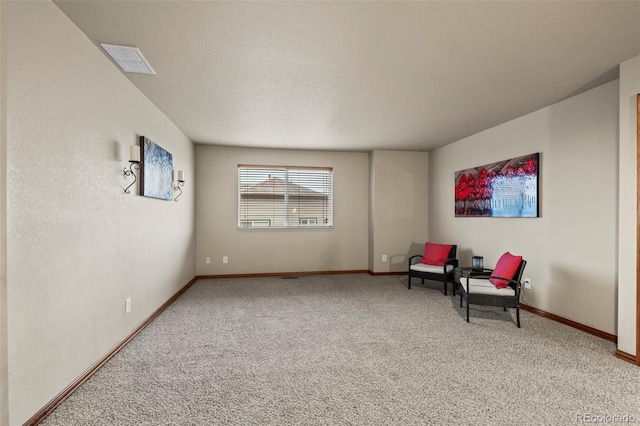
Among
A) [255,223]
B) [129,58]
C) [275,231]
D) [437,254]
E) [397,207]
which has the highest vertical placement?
[129,58]

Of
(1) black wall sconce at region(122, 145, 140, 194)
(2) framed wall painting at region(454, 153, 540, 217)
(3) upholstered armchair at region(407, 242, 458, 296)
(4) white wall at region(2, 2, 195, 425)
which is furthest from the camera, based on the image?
(3) upholstered armchair at region(407, 242, 458, 296)

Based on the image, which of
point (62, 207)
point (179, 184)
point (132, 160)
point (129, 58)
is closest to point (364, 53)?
point (129, 58)

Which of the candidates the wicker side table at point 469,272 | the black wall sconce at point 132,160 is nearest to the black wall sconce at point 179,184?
the black wall sconce at point 132,160

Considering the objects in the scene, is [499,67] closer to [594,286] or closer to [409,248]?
[594,286]

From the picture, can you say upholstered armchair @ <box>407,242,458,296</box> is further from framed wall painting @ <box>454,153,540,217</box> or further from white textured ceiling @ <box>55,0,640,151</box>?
white textured ceiling @ <box>55,0,640,151</box>

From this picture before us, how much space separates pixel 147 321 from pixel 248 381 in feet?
5.90

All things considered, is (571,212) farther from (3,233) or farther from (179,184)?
(179,184)

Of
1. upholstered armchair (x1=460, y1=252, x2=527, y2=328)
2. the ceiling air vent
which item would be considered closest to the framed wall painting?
upholstered armchair (x1=460, y1=252, x2=527, y2=328)

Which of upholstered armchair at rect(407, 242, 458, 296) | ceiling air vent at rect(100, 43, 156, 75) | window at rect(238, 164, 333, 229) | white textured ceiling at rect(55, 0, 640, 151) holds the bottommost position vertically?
upholstered armchair at rect(407, 242, 458, 296)

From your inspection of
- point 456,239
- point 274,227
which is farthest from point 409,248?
point 274,227

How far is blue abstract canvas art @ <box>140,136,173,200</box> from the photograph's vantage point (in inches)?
129

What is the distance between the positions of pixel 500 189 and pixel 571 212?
41.6 inches

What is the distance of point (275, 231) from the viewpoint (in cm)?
625

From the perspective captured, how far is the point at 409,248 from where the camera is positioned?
6457 mm
